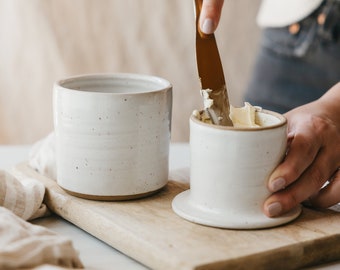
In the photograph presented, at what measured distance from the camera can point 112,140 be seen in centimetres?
94

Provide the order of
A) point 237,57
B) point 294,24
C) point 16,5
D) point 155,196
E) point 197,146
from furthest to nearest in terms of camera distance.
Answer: point 237,57 < point 16,5 < point 294,24 < point 155,196 < point 197,146

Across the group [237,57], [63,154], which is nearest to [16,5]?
[237,57]

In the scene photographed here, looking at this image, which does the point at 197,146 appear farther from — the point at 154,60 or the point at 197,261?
the point at 154,60

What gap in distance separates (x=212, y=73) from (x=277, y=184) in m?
0.16

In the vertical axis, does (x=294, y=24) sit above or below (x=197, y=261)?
above

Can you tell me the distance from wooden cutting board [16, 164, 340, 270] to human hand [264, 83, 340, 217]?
3 cm

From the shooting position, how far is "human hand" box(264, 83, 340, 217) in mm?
891

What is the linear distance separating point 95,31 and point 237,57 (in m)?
0.48

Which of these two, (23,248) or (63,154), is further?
(63,154)

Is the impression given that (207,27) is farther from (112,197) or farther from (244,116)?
(112,197)

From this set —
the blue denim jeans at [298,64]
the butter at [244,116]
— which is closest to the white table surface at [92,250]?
the butter at [244,116]

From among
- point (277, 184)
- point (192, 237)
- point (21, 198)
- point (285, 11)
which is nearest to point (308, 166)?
point (277, 184)

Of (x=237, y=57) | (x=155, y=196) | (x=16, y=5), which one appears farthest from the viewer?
(x=237, y=57)

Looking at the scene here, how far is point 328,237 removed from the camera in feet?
2.78
